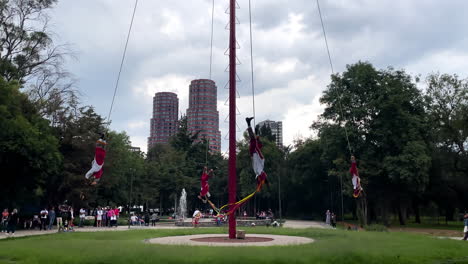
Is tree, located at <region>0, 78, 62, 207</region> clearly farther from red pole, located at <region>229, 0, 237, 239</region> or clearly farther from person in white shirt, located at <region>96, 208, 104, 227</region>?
red pole, located at <region>229, 0, 237, 239</region>

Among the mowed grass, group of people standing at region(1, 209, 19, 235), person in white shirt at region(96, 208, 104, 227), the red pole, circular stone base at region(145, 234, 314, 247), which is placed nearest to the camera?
the mowed grass

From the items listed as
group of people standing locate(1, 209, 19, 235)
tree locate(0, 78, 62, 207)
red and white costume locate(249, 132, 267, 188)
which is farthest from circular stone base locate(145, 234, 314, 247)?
tree locate(0, 78, 62, 207)

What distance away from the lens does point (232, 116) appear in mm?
20781

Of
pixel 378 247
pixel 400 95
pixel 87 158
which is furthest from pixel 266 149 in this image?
pixel 378 247

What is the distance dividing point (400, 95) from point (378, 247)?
35.8m

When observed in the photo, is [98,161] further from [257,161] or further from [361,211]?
[361,211]

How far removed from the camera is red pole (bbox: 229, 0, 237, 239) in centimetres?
2023

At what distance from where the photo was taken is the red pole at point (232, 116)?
66.4ft

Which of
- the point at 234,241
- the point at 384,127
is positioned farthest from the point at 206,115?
the point at 234,241

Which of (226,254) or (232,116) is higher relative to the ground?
(232,116)

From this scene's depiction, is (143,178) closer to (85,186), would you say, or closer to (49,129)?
(85,186)

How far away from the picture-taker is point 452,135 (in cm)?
4912

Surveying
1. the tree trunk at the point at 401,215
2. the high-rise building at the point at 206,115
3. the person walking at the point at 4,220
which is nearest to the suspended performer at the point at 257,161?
the person walking at the point at 4,220

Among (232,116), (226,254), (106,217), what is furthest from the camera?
(106,217)
